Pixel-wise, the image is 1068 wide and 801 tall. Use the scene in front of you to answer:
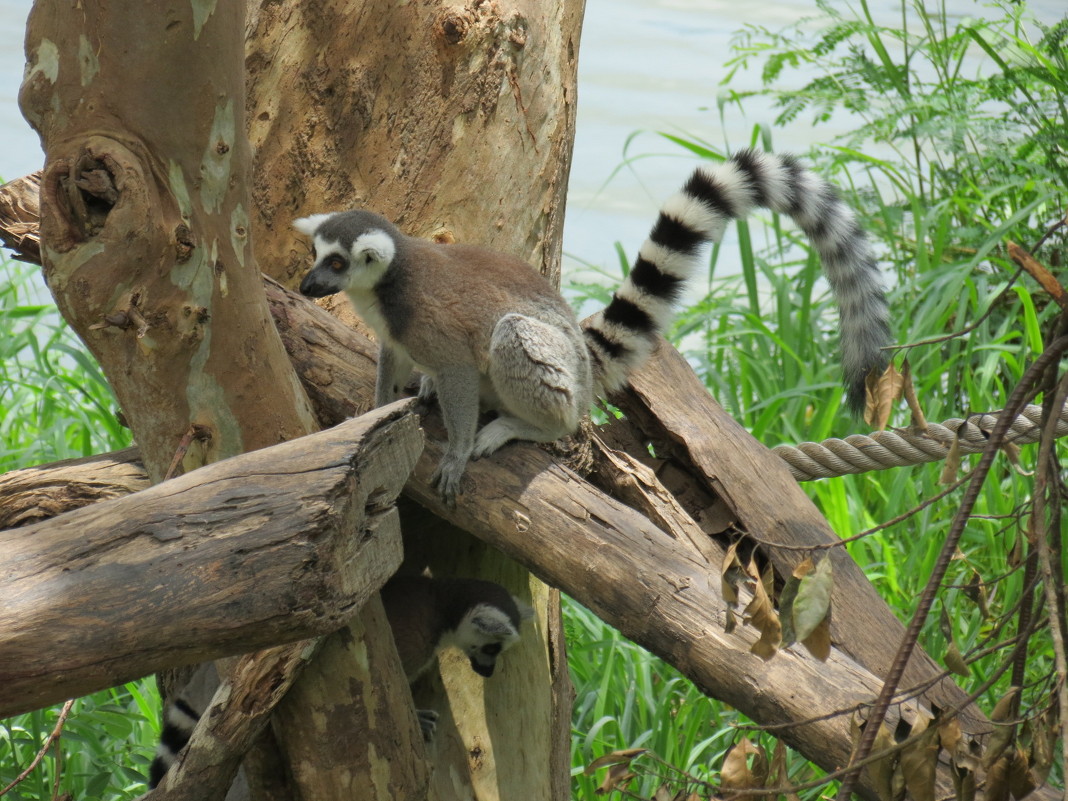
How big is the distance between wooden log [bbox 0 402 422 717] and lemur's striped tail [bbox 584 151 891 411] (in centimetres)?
138

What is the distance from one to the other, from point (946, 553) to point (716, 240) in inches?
72.4

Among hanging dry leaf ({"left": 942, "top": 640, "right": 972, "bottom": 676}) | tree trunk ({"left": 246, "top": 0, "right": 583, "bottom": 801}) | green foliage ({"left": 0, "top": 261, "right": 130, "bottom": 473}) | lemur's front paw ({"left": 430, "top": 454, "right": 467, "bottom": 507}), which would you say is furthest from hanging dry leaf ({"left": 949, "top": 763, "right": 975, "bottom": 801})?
green foliage ({"left": 0, "top": 261, "right": 130, "bottom": 473})

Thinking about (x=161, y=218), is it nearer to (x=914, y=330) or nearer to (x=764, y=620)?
(x=764, y=620)

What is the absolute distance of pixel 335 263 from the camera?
8.64 ft

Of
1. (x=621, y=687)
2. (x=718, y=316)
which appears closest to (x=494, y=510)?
(x=621, y=687)

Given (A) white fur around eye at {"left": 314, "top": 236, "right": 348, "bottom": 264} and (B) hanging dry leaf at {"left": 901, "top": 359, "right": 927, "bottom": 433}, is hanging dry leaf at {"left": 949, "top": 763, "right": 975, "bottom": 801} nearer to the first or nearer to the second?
(B) hanging dry leaf at {"left": 901, "top": 359, "right": 927, "bottom": 433}

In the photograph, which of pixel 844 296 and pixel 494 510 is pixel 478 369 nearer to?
pixel 494 510

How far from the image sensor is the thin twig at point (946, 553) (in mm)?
1212

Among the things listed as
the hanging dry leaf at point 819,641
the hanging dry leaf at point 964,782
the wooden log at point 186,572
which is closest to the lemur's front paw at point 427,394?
the wooden log at point 186,572

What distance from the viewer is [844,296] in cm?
297

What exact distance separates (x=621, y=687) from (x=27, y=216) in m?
2.44

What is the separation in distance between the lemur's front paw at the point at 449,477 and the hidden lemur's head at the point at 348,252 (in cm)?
59

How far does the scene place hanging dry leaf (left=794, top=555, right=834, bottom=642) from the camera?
4.32 feet

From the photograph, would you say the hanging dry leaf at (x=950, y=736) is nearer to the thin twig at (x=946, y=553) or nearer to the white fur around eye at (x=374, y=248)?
the thin twig at (x=946, y=553)
